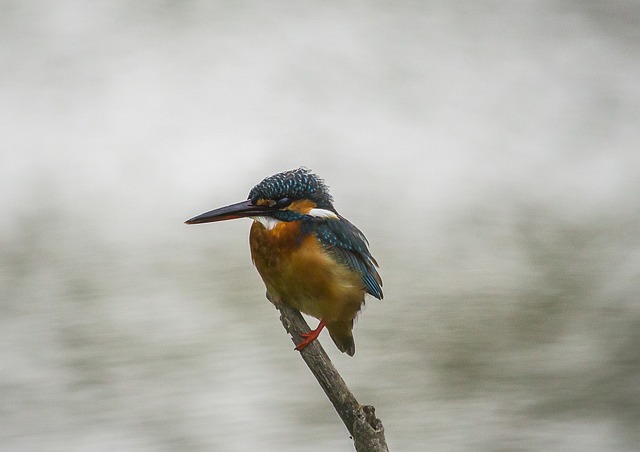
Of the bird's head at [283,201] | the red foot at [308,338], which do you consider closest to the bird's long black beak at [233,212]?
the bird's head at [283,201]

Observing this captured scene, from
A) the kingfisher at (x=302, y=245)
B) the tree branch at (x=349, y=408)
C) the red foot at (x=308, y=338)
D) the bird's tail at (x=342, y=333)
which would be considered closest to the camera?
the tree branch at (x=349, y=408)

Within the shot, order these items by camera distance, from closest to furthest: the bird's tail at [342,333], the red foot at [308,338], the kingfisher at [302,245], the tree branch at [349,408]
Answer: the tree branch at [349,408], the red foot at [308,338], the kingfisher at [302,245], the bird's tail at [342,333]

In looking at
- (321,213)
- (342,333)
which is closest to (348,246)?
(321,213)

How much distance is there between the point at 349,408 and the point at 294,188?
0.53 meters

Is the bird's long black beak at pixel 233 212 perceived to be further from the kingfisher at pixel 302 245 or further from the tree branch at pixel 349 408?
the tree branch at pixel 349 408

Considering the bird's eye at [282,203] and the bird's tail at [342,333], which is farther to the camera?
the bird's tail at [342,333]

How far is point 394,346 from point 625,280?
1132 millimetres

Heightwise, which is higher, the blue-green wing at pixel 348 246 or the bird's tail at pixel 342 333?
the blue-green wing at pixel 348 246

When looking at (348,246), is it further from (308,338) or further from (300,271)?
(308,338)

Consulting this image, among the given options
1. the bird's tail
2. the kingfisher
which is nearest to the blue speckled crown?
the kingfisher

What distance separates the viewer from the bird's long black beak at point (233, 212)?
7.22 ft

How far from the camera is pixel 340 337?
2.47m

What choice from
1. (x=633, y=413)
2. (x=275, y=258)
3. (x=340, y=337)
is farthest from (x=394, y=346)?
(x=275, y=258)

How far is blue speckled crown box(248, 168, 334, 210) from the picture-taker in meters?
2.25
